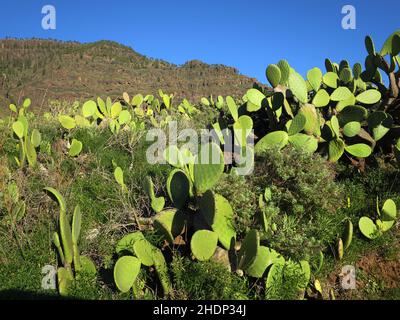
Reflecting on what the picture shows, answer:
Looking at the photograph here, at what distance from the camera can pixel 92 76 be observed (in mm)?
18562

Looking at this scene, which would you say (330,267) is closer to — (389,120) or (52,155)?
(389,120)

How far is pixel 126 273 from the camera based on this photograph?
2.67 metres

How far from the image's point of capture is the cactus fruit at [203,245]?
271 centimetres

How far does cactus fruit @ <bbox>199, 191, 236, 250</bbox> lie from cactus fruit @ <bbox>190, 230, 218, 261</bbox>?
121 millimetres

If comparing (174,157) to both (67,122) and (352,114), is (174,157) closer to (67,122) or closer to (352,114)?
(352,114)

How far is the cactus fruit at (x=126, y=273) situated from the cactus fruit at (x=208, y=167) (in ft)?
2.20

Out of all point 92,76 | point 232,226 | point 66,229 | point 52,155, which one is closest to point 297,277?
point 232,226

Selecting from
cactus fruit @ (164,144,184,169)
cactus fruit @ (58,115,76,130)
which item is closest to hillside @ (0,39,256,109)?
cactus fruit @ (58,115,76,130)

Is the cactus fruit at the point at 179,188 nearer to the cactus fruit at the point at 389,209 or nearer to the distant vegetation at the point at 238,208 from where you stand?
the distant vegetation at the point at 238,208

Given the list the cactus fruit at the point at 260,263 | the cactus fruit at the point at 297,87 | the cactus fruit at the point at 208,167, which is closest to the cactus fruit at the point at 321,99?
the cactus fruit at the point at 297,87

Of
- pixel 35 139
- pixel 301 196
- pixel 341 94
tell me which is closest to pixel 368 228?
pixel 301 196

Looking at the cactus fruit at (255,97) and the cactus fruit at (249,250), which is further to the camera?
the cactus fruit at (255,97)

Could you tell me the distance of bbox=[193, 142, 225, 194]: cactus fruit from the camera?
2.86 metres
